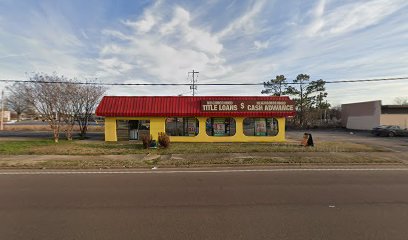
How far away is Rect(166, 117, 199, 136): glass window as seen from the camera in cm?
2327

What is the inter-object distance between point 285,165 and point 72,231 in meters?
9.24

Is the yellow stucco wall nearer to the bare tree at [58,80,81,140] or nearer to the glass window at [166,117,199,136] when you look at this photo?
the glass window at [166,117,199,136]

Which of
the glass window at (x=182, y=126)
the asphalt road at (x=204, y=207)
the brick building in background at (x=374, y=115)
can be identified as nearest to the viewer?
the asphalt road at (x=204, y=207)

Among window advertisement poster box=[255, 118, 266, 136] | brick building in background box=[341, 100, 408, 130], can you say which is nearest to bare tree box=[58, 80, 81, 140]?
window advertisement poster box=[255, 118, 266, 136]

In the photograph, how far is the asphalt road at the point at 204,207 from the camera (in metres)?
4.61

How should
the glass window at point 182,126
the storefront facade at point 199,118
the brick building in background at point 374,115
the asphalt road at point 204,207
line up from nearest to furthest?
the asphalt road at point 204,207 < the storefront facade at point 199,118 < the glass window at point 182,126 < the brick building in background at point 374,115

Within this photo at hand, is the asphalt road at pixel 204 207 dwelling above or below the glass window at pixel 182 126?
below

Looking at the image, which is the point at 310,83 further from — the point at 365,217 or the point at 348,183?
the point at 365,217

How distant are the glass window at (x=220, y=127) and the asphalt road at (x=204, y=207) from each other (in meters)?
14.0

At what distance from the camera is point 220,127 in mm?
23656

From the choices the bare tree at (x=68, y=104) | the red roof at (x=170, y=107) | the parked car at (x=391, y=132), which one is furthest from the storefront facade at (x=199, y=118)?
the parked car at (x=391, y=132)

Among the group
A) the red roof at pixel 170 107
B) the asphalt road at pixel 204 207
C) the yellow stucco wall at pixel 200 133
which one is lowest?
the asphalt road at pixel 204 207

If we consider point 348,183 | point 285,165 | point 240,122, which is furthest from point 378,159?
point 240,122

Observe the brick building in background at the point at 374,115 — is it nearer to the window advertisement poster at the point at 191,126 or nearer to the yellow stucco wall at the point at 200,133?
the yellow stucco wall at the point at 200,133
